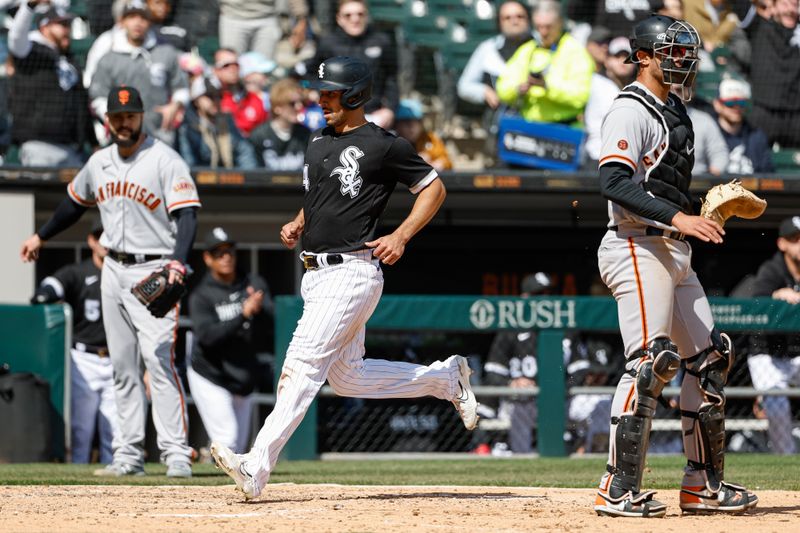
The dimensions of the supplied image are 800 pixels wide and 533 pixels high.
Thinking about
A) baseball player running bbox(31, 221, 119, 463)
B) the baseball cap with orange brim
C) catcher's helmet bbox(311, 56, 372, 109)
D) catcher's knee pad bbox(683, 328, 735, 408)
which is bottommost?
baseball player running bbox(31, 221, 119, 463)

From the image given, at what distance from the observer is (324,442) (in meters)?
10.0

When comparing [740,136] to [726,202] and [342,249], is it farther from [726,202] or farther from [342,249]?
[342,249]

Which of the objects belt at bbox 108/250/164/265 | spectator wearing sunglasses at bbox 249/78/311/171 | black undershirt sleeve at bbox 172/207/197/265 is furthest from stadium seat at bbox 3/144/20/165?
black undershirt sleeve at bbox 172/207/197/265

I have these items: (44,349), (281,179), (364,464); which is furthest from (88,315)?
(364,464)

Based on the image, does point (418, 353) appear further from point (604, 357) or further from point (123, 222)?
point (123, 222)

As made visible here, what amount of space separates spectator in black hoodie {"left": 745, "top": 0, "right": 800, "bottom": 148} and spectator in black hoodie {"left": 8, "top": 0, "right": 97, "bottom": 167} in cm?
579

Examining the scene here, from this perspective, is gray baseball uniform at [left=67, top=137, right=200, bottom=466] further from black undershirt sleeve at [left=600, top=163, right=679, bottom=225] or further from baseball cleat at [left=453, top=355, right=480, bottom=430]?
black undershirt sleeve at [left=600, top=163, right=679, bottom=225]

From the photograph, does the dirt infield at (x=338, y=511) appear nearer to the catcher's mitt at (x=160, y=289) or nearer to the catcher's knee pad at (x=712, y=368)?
the catcher's knee pad at (x=712, y=368)

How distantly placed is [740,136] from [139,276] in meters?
5.96

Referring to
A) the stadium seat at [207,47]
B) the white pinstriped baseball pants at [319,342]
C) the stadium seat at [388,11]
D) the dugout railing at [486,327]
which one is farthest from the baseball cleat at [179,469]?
the stadium seat at [388,11]

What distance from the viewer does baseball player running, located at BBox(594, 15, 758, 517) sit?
5.00 metres

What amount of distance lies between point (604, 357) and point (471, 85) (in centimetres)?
277

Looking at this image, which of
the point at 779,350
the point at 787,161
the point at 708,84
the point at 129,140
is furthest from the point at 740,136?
the point at 129,140

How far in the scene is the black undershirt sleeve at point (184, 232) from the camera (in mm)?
7008
